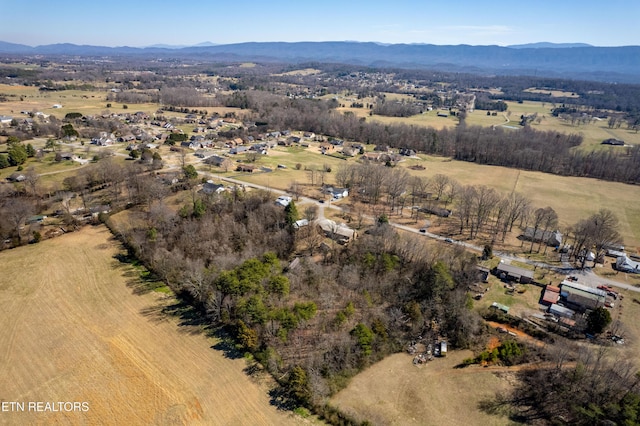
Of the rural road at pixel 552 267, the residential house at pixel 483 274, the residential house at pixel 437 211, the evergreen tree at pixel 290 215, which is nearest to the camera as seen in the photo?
the residential house at pixel 483 274

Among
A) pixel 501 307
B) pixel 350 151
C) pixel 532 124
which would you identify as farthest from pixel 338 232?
pixel 532 124

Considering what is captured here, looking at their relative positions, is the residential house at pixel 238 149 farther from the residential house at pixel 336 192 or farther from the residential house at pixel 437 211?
the residential house at pixel 437 211

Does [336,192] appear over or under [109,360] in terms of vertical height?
over

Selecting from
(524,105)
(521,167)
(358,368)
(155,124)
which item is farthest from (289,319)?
(524,105)

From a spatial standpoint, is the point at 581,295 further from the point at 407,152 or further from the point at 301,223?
the point at 407,152

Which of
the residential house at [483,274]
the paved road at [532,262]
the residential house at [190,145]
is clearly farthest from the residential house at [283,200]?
the residential house at [190,145]
